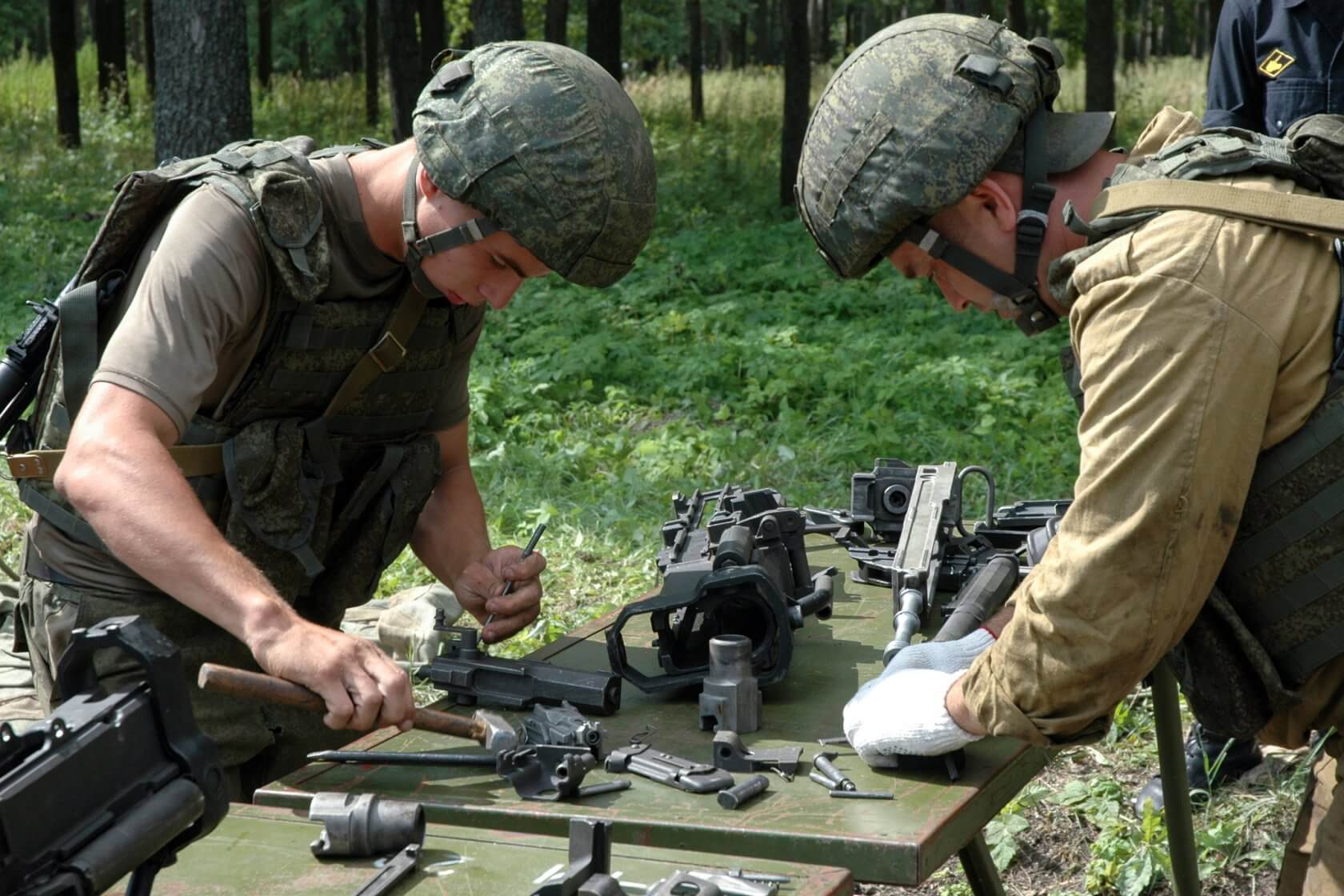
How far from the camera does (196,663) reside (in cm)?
332

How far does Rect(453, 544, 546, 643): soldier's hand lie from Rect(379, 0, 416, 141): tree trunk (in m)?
12.9

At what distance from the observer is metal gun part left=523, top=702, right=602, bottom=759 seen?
252 cm

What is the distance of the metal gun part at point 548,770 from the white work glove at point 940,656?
1.72 ft

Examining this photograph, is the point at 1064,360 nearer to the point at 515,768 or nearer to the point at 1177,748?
the point at 1177,748

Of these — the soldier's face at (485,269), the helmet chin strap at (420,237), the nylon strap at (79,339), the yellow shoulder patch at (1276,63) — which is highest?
the yellow shoulder patch at (1276,63)

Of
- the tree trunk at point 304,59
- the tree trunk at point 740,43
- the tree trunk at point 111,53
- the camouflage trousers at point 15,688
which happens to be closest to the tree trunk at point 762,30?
the tree trunk at point 740,43

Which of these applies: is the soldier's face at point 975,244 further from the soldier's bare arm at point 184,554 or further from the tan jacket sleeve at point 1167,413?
the soldier's bare arm at point 184,554

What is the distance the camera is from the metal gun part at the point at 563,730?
252 cm

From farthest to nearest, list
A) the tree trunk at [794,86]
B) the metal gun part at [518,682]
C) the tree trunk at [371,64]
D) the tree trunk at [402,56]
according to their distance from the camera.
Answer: the tree trunk at [371,64], the tree trunk at [402,56], the tree trunk at [794,86], the metal gun part at [518,682]

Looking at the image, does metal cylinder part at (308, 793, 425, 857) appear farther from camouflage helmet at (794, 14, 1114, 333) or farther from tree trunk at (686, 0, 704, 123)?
tree trunk at (686, 0, 704, 123)

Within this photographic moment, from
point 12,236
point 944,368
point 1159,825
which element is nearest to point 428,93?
point 1159,825

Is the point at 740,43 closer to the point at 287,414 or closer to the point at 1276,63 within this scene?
the point at 1276,63

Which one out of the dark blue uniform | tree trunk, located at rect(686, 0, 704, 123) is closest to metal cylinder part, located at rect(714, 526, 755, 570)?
the dark blue uniform

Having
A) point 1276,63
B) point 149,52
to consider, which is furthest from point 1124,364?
point 149,52
